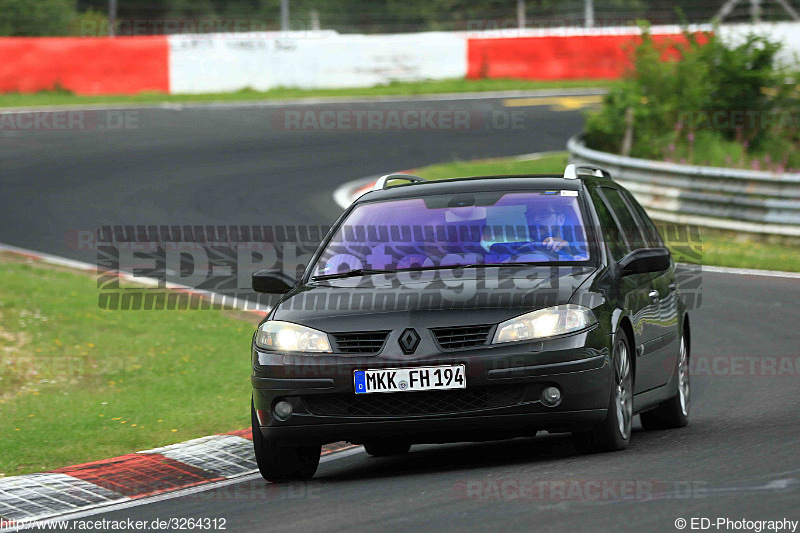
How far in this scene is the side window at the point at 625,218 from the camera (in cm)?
867

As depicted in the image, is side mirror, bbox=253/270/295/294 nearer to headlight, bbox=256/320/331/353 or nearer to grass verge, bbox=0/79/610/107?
headlight, bbox=256/320/331/353

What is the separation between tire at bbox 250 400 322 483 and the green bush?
1508 centimetres

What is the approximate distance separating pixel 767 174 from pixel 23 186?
12.7 m

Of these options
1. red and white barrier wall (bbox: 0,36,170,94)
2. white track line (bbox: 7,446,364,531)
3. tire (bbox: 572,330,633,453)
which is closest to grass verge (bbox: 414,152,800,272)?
tire (bbox: 572,330,633,453)

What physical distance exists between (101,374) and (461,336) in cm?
549

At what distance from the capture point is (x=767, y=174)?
17.5 metres

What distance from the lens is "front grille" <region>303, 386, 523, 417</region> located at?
→ 22.6ft

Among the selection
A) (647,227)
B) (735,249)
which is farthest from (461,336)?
(735,249)

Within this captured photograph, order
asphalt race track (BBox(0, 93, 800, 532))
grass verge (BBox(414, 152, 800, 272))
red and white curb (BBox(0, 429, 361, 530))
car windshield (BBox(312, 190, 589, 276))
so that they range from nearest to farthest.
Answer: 1. asphalt race track (BBox(0, 93, 800, 532))
2. red and white curb (BBox(0, 429, 361, 530))
3. car windshield (BBox(312, 190, 589, 276))
4. grass verge (BBox(414, 152, 800, 272))

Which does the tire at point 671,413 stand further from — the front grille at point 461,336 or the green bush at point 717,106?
the green bush at point 717,106

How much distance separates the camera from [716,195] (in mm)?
18297

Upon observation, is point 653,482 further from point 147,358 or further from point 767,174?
point 767,174

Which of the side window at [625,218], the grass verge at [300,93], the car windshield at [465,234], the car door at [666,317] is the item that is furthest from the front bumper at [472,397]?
the grass verge at [300,93]

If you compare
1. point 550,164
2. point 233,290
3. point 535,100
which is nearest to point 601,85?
point 535,100
